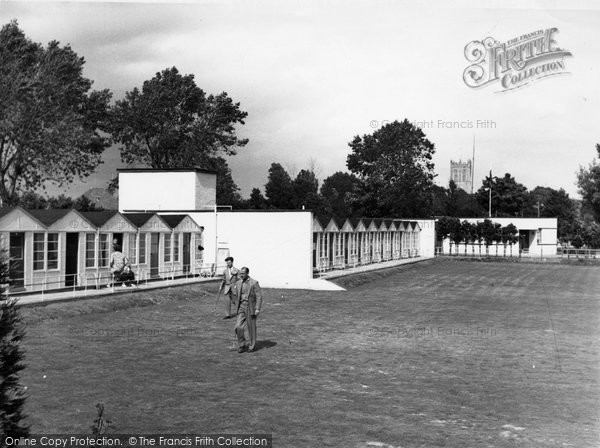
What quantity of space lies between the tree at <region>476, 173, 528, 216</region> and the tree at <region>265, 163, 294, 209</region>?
3816cm

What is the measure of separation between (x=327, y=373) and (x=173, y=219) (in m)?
21.0

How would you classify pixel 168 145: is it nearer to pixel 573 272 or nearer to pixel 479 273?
pixel 479 273

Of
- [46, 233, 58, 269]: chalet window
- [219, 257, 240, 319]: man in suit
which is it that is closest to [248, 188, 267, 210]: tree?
[46, 233, 58, 269]: chalet window

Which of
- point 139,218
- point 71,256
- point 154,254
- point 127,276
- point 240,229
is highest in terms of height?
point 139,218

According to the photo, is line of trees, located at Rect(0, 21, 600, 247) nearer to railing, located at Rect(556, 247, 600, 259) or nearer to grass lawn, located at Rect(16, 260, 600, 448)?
railing, located at Rect(556, 247, 600, 259)

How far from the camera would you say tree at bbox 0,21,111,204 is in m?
40.8

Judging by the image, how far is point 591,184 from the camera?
45.2 meters

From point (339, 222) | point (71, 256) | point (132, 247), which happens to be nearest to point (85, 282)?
point (71, 256)

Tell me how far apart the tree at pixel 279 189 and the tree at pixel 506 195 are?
3816 centimetres

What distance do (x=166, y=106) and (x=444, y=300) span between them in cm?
4326

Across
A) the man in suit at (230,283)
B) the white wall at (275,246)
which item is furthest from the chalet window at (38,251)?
the white wall at (275,246)

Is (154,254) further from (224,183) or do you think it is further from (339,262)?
(224,183)

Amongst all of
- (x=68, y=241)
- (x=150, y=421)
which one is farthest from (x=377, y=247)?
(x=150, y=421)

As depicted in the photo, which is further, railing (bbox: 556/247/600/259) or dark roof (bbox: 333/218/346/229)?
railing (bbox: 556/247/600/259)
